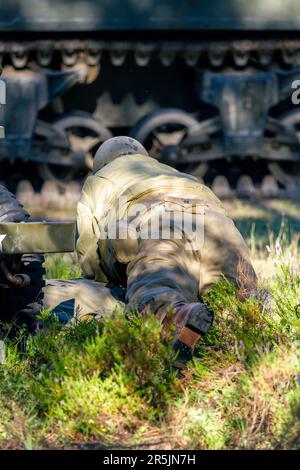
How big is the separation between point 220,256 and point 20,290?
0.93 meters

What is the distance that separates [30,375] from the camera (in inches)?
199

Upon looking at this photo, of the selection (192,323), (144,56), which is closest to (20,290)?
(192,323)

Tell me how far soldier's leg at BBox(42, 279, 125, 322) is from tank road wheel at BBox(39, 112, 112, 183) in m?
6.52

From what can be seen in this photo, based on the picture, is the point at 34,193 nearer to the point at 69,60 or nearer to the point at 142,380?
the point at 69,60

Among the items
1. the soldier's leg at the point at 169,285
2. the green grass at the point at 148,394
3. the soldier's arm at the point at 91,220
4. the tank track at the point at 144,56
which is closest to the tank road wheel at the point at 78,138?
the tank track at the point at 144,56

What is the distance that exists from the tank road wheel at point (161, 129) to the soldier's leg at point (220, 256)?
6.81m

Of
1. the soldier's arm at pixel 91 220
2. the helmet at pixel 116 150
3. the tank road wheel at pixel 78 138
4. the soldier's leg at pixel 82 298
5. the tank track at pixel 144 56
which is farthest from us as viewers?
the tank road wheel at pixel 78 138

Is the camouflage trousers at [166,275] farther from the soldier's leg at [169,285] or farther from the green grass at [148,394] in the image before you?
the green grass at [148,394]

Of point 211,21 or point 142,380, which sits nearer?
point 142,380

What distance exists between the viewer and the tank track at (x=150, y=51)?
488 inches

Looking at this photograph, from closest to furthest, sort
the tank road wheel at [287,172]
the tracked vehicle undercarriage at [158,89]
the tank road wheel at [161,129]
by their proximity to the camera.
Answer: the tracked vehicle undercarriage at [158,89], the tank road wheel at [161,129], the tank road wheel at [287,172]

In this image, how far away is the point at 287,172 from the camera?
545 inches

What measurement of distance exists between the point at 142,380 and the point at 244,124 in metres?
8.66
